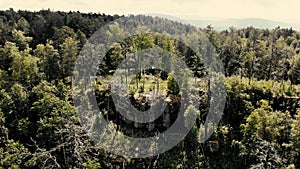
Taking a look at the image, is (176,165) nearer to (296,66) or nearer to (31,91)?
(31,91)

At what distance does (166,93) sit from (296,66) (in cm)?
2181

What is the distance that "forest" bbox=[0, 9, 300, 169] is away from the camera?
1411 inches

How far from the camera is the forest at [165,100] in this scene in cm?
3584

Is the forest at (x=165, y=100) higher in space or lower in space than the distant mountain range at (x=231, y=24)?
lower

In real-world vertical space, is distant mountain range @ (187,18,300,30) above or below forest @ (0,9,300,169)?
above

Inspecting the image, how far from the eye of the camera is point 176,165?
122 feet

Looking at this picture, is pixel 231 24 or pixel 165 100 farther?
pixel 231 24

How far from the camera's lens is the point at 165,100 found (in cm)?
4456

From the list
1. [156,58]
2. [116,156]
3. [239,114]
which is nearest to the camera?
[116,156]

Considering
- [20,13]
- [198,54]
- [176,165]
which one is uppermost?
[20,13]

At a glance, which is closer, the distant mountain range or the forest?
the forest

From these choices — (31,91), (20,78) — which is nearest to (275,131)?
(31,91)

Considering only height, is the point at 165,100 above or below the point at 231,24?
below

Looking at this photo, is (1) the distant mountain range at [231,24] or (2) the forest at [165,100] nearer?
(2) the forest at [165,100]
